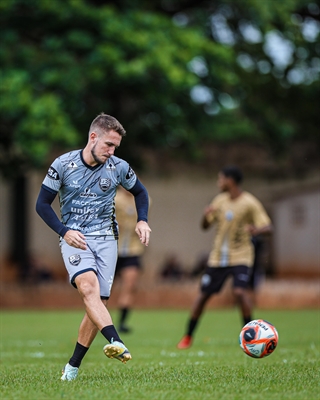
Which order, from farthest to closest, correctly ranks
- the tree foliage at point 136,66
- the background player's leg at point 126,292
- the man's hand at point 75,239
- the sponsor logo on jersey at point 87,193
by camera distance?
1. the tree foliage at point 136,66
2. the background player's leg at point 126,292
3. the sponsor logo on jersey at point 87,193
4. the man's hand at point 75,239

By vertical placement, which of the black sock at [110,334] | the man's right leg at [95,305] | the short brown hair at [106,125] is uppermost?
the short brown hair at [106,125]

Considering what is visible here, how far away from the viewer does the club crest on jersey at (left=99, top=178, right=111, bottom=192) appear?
7082mm

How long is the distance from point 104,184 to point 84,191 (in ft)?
0.61

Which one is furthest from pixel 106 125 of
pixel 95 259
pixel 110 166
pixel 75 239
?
pixel 95 259

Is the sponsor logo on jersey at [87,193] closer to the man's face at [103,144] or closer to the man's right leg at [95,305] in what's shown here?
the man's face at [103,144]

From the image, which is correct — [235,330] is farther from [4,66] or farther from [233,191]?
[4,66]

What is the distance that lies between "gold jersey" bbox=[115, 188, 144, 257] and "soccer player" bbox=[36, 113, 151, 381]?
6.83m

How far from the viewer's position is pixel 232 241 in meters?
11.2

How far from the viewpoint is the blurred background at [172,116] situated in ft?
60.8

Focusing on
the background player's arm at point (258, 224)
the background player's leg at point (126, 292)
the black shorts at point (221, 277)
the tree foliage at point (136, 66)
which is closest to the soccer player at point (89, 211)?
the black shorts at point (221, 277)

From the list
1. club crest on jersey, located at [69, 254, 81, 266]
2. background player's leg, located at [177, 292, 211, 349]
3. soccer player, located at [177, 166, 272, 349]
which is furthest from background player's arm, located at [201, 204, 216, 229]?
club crest on jersey, located at [69, 254, 81, 266]

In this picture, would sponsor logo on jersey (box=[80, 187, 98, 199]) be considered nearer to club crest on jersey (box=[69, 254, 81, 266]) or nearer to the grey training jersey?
the grey training jersey

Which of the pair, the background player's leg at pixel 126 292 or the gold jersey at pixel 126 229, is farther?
the gold jersey at pixel 126 229

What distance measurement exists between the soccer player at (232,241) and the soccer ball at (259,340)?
364cm
